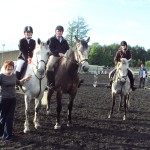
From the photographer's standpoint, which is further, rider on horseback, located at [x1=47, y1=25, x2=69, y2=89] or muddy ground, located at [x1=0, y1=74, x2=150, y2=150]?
rider on horseback, located at [x1=47, y1=25, x2=69, y2=89]

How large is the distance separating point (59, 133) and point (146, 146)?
236cm

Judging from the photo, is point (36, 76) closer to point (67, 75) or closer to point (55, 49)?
point (67, 75)

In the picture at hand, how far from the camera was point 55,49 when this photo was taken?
10.1m

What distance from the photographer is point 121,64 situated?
10.9 m

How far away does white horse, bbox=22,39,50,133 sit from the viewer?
819 centimetres

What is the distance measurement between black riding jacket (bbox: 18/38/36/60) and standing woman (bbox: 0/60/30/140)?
1.54 m

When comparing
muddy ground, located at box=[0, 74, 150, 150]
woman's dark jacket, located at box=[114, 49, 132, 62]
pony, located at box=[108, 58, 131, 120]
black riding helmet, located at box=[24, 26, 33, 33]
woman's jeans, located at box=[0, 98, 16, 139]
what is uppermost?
black riding helmet, located at box=[24, 26, 33, 33]

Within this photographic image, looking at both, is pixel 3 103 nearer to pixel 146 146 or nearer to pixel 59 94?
pixel 59 94

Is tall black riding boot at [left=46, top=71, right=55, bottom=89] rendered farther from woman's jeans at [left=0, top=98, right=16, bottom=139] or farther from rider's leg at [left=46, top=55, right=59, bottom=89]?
woman's jeans at [left=0, top=98, right=16, bottom=139]

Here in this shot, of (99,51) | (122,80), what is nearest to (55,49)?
(122,80)

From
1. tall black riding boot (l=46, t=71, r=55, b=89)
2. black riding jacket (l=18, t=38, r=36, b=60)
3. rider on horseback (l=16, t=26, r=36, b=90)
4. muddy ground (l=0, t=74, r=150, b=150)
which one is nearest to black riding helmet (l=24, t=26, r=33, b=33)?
rider on horseback (l=16, t=26, r=36, b=90)

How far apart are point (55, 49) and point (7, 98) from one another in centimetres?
295

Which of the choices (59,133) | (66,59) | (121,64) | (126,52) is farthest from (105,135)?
(126,52)

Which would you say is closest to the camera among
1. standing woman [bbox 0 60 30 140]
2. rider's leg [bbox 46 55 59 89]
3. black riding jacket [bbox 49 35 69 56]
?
standing woman [bbox 0 60 30 140]
